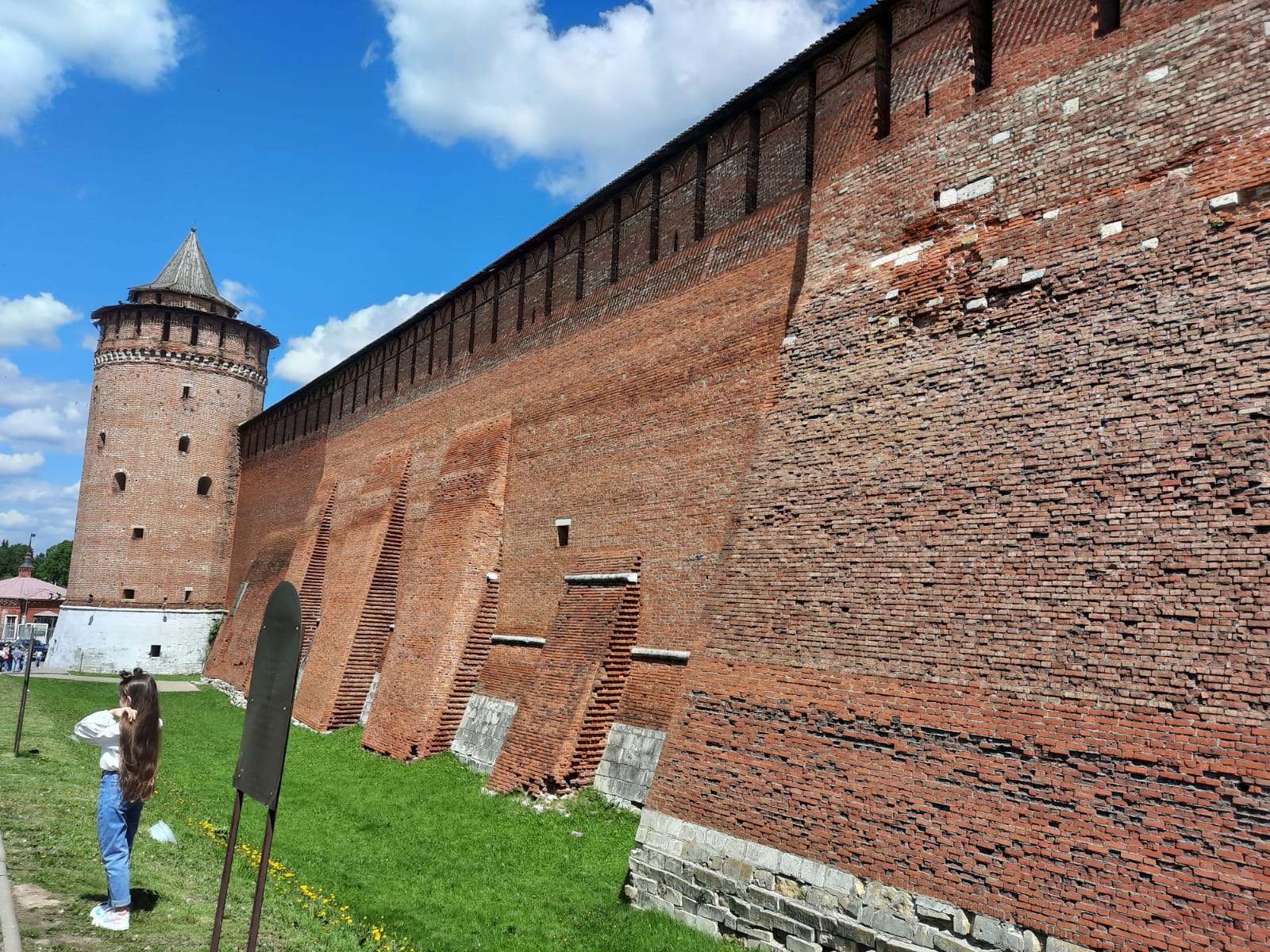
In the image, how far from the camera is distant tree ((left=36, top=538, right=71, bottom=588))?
80000mm

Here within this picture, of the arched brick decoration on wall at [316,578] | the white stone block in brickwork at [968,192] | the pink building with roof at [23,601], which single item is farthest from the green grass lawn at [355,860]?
the pink building with roof at [23,601]

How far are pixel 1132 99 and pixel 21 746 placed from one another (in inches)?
548

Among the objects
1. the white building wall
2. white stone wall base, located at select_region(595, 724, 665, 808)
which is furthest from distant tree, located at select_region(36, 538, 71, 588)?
white stone wall base, located at select_region(595, 724, 665, 808)

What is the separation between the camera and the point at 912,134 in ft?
26.9

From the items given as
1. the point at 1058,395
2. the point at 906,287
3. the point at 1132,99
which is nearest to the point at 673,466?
the point at 906,287

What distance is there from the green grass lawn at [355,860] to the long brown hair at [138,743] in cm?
77

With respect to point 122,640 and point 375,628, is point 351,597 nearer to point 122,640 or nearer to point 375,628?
point 375,628

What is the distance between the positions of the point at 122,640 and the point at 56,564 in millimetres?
67166

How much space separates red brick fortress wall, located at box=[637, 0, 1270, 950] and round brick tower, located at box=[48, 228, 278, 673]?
81.9 ft

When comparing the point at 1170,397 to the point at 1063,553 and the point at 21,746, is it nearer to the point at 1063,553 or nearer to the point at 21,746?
the point at 1063,553

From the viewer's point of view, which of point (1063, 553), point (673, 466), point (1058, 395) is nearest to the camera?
point (1063, 553)

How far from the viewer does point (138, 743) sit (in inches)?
212

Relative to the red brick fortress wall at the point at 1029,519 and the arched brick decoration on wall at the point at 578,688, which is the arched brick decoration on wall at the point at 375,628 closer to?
the arched brick decoration on wall at the point at 578,688

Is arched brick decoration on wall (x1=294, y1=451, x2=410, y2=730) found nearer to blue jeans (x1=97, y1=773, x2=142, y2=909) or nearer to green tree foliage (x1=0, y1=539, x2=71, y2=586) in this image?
blue jeans (x1=97, y1=773, x2=142, y2=909)
